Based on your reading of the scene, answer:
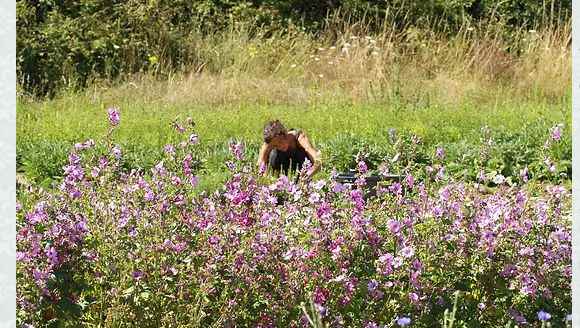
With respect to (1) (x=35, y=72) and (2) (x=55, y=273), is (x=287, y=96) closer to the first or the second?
(1) (x=35, y=72)

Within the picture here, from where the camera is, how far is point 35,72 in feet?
40.5

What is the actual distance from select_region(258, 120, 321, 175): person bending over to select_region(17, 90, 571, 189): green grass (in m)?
0.24

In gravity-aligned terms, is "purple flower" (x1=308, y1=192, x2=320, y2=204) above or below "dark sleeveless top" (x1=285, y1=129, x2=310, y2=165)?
above

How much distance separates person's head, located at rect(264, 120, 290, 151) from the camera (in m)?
6.50

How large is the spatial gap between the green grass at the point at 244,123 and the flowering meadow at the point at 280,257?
10.3 feet

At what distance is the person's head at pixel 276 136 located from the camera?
6.50 meters

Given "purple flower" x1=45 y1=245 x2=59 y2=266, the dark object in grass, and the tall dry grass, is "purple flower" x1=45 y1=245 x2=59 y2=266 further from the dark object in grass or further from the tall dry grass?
the tall dry grass

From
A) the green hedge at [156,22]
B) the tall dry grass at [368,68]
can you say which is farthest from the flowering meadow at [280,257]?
the green hedge at [156,22]

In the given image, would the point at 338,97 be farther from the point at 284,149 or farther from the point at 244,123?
the point at 284,149

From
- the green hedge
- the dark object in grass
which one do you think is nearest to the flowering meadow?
the dark object in grass

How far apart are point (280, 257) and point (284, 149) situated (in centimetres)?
350

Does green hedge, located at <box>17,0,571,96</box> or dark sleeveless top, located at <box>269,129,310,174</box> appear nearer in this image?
dark sleeveless top, located at <box>269,129,310,174</box>

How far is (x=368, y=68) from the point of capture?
468 inches

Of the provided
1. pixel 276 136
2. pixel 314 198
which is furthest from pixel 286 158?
pixel 314 198
